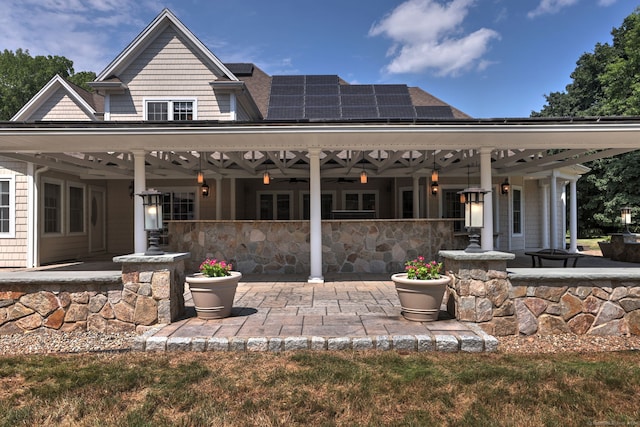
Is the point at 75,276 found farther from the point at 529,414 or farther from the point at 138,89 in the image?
the point at 138,89

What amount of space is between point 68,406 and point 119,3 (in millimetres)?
15144

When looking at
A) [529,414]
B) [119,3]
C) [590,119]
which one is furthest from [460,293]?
[119,3]

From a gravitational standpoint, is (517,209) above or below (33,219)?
above

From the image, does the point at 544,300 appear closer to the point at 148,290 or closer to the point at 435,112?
the point at 148,290

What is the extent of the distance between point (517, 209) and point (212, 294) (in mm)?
11921

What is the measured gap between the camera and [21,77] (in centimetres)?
3158

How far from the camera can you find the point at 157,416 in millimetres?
2732

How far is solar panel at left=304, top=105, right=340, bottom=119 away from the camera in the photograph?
11.2m

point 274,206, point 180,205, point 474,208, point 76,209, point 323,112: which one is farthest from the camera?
point 274,206

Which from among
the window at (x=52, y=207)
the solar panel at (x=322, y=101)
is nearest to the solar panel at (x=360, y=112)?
the solar panel at (x=322, y=101)

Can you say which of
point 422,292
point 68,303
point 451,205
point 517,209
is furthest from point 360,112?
point 68,303

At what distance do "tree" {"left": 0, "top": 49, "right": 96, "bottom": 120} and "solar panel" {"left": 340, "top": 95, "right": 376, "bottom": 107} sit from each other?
29.0 m

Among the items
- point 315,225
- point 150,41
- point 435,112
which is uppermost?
point 150,41

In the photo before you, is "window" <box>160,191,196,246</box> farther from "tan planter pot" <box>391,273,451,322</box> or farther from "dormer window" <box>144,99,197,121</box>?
"tan planter pot" <box>391,273,451,322</box>
